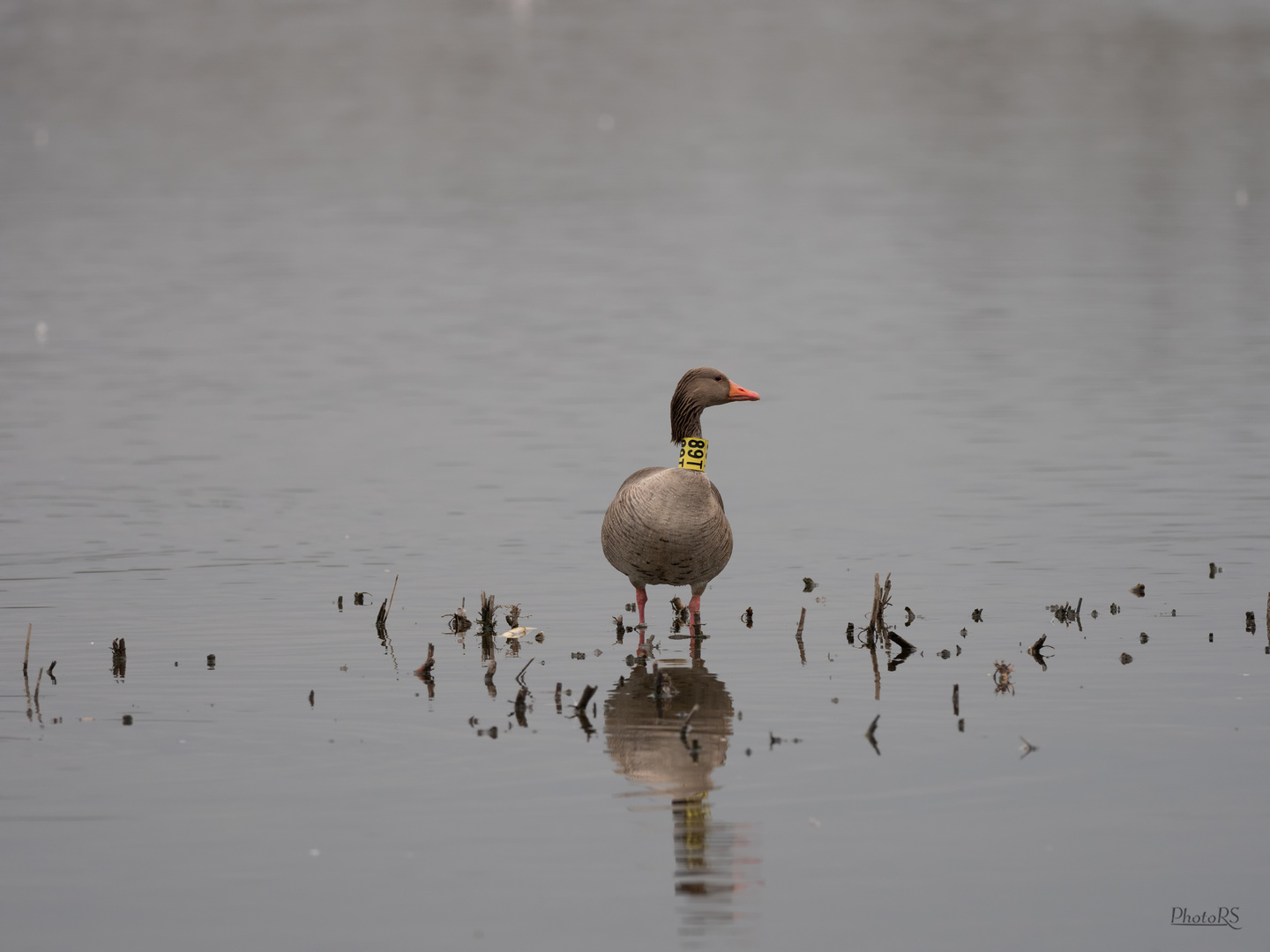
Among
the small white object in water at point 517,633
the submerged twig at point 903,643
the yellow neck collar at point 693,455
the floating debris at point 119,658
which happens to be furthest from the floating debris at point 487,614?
the submerged twig at point 903,643

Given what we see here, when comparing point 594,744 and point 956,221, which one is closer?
point 594,744

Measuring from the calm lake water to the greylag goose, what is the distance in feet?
2.18

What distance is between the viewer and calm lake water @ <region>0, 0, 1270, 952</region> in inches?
359

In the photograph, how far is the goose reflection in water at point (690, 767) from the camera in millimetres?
8922

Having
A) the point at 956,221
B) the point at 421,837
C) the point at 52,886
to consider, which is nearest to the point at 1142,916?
the point at 421,837

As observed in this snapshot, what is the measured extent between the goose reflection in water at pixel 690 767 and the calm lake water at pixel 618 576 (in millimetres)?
42

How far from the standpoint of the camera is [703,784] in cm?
1045

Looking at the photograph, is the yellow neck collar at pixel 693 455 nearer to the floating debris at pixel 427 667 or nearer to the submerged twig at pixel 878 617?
the submerged twig at pixel 878 617

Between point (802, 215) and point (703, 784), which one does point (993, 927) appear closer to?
point (703, 784)

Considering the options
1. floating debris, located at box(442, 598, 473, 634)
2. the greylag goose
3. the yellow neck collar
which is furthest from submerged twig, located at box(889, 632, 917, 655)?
floating debris, located at box(442, 598, 473, 634)

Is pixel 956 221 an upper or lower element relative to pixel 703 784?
upper

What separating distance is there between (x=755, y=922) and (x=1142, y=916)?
1822 millimetres

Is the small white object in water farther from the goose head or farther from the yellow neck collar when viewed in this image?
the goose head

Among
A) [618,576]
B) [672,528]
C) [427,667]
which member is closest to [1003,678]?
[672,528]
